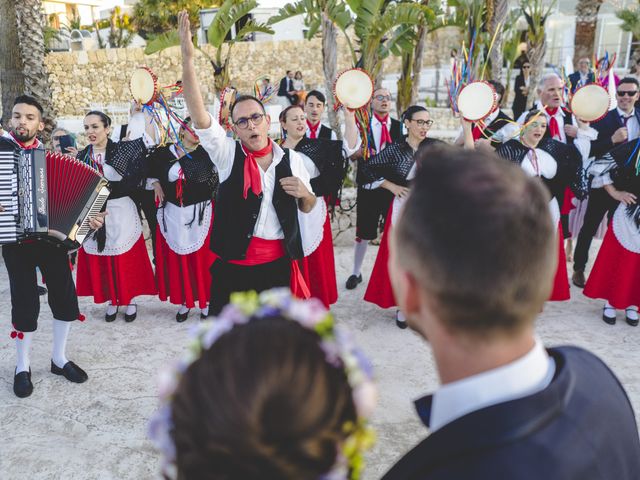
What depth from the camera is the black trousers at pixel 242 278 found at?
293cm

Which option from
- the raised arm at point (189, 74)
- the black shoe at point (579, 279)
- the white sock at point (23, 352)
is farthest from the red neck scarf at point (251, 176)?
the black shoe at point (579, 279)

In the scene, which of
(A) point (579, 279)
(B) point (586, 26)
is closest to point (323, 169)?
(A) point (579, 279)

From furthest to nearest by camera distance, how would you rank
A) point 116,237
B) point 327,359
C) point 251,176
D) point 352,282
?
point 352,282, point 116,237, point 251,176, point 327,359

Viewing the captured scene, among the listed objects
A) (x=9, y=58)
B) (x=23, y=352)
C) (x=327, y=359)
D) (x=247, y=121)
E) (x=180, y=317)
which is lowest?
(x=180, y=317)

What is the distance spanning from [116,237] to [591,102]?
13.8 ft

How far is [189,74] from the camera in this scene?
2.47m

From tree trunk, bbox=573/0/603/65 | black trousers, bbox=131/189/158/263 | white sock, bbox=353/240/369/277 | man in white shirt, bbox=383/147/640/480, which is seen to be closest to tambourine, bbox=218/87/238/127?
black trousers, bbox=131/189/158/263

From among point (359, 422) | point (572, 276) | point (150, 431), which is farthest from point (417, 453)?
point (572, 276)

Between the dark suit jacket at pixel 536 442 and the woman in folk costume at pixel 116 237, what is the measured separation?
3.66 meters

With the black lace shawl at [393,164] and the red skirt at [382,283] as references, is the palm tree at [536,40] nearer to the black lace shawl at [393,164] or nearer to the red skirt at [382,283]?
the black lace shawl at [393,164]

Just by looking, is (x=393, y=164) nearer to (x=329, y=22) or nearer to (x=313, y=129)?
(x=313, y=129)

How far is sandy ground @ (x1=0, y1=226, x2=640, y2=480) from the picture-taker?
265cm

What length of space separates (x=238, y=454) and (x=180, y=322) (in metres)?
3.80

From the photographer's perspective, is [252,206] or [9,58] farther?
[9,58]
